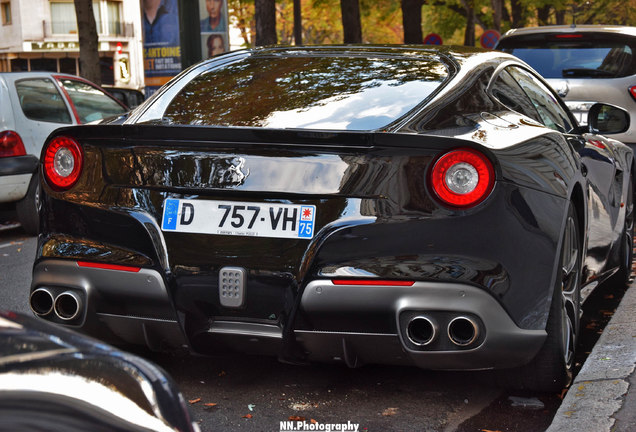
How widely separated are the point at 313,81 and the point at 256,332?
Answer: 1.20 metres

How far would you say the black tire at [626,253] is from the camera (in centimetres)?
644

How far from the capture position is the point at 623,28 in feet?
35.8

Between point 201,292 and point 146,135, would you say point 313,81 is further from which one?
point 201,292

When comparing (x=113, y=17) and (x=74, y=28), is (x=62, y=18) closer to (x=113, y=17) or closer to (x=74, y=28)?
(x=74, y=28)

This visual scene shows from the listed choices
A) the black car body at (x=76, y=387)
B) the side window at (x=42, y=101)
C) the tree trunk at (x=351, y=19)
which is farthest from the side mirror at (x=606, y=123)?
the tree trunk at (x=351, y=19)

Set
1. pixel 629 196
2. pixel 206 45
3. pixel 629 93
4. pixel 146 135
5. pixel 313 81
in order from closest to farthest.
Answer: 1. pixel 146 135
2. pixel 313 81
3. pixel 629 196
4. pixel 629 93
5. pixel 206 45

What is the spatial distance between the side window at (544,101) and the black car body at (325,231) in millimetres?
665

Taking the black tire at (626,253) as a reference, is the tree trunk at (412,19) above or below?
above

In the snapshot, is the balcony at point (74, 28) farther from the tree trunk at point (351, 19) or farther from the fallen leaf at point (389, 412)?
the fallen leaf at point (389, 412)

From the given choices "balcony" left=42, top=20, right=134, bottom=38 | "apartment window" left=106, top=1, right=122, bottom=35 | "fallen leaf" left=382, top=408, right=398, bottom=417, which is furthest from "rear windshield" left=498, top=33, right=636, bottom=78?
"apartment window" left=106, top=1, right=122, bottom=35

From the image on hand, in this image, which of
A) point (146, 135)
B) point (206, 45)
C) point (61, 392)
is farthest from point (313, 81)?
point (206, 45)

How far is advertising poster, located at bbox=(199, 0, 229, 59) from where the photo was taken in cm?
1912

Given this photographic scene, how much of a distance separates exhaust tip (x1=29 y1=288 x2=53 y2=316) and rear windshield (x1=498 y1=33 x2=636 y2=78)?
729 centimetres

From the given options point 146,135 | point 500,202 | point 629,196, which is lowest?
point 629,196
